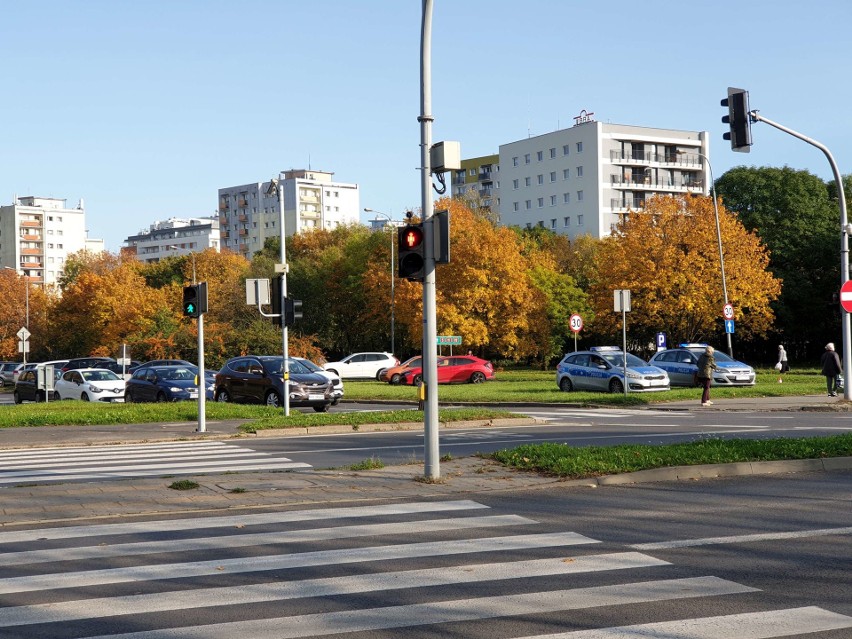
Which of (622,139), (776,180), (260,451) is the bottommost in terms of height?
(260,451)

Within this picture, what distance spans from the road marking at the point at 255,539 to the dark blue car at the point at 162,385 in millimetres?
22338

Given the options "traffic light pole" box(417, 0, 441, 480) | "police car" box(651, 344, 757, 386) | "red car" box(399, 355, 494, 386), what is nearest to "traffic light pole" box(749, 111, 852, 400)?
"police car" box(651, 344, 757, 386)

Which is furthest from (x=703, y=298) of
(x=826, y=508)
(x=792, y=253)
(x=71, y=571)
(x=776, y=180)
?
(x=71, y=571)

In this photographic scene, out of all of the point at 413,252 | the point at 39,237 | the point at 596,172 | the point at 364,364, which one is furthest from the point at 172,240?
the point at 413,252

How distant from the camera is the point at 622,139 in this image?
104 metres

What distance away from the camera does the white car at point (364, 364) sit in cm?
5409

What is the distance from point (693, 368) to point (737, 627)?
31.3 meters

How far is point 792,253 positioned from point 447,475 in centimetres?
5686

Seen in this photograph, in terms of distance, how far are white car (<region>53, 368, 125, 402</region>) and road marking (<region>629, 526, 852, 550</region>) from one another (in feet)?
96.1

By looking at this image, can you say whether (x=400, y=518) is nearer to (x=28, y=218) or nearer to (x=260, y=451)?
(x=260, y=451)

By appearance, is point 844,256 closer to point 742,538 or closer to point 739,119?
point 739,119

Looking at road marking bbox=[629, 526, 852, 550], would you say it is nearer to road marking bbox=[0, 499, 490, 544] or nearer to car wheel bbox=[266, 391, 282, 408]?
road marking bbox=[0, 499, 490, 544]

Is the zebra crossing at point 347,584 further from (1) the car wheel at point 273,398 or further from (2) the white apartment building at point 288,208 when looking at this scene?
(2) the white apartment building at point 288,208

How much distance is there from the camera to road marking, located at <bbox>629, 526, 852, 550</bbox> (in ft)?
26.9
